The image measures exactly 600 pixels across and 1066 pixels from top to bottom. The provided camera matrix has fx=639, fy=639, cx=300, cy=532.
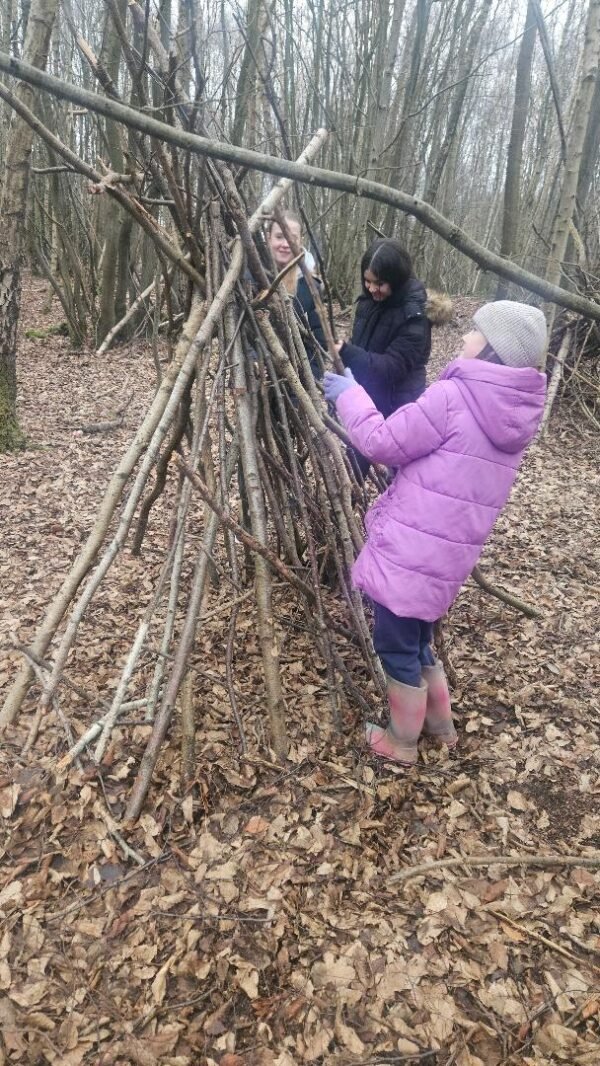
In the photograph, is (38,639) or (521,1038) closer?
(521,1038)

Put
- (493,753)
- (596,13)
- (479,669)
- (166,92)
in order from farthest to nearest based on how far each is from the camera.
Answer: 1. (596,13)
2. (479,669)
3. (493,753)
4. (166,92)

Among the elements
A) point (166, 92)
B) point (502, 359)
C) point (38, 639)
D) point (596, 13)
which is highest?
point (596, 13)

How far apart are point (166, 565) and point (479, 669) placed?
1524mm

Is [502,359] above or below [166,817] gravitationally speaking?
above

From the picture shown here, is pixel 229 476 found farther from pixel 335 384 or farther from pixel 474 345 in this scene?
pixel 474 345

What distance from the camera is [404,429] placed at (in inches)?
73.5

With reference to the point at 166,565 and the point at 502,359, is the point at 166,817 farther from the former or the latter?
the point at 502,359

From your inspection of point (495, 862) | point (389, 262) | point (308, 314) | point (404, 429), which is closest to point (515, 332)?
point (404, 429)

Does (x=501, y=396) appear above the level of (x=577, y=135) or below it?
below

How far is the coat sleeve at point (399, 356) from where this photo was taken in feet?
9.17

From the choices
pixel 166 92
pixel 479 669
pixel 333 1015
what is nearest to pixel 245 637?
pixel 479 669

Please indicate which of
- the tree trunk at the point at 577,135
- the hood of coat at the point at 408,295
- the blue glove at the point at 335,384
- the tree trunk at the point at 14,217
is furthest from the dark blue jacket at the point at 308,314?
the tree trunk at the point at 577,135

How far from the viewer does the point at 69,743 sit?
2.25m

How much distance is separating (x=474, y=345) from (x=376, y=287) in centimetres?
110
